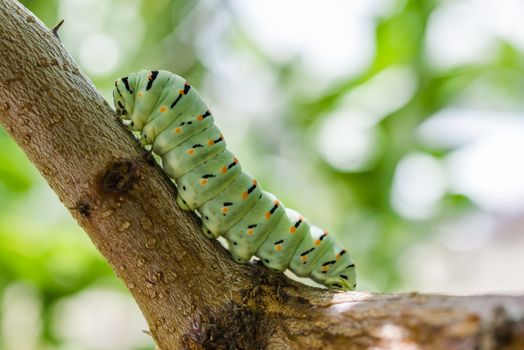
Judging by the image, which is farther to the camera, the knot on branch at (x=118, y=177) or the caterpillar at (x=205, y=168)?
the caterpillar at (x=205, y=168)

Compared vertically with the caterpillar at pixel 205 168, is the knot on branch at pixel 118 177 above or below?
below

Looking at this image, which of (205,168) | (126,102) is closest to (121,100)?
(126,102)

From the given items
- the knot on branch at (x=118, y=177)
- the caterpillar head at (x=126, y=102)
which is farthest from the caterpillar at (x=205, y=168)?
the knot on branch at (x=118, y=177)

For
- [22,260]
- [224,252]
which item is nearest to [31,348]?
[22,260]

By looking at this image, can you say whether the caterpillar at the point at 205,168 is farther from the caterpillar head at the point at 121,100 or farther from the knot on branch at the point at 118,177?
the knot on branch at the point at 118,177

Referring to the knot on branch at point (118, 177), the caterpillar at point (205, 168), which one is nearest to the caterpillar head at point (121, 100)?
the caterpillar at point (205, 168)

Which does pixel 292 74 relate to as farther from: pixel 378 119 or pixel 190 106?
pixel 190 106
